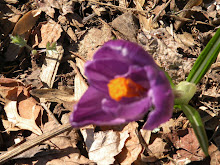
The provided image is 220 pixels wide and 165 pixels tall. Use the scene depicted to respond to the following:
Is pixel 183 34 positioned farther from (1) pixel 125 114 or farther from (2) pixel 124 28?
(1) pixel 125 114

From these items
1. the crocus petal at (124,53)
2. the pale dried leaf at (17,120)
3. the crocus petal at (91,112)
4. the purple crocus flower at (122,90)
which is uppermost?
the crocus petal at (124,53)

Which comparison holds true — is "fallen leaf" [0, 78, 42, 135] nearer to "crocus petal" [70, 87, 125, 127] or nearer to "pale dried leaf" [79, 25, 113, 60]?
"pale dried leaf" [79, 25, 113, 60]

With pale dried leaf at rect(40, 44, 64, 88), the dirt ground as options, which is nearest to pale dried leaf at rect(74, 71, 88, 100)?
the dirt ground

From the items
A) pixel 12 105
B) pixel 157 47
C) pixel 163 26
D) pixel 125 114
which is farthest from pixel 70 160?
pixel 163 26

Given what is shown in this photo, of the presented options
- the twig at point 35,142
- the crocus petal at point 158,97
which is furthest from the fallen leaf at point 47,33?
the crocus petal at point 158,97

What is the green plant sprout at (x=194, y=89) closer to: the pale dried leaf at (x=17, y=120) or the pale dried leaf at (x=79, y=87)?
the pale dried leaf at (x=79, y=87)
